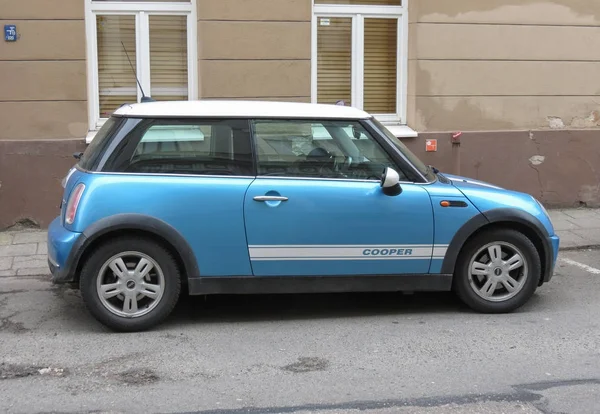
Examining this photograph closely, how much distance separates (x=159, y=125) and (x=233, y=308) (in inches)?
63.6

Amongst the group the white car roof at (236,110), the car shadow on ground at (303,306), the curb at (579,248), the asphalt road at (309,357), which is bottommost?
the asphalt road at (309,357)

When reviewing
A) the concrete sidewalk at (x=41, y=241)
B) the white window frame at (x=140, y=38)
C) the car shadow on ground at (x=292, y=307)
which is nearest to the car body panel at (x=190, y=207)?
the car shadow on ground at (x=292, y=307)

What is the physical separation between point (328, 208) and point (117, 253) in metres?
1.53

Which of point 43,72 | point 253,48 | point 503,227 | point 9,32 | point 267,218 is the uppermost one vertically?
point 9,32

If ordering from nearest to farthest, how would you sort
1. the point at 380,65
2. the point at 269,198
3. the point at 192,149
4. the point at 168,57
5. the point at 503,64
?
the point at 269,198 → the point at 192,149 → the point at 168,57 → the point at 503,64 → the point at 380,65

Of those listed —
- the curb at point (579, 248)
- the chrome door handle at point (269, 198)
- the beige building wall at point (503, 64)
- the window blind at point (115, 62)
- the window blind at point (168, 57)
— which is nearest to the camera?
the chrome door handle at point (269, 198)

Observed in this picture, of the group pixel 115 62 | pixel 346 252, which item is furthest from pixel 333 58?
pixel 346 252

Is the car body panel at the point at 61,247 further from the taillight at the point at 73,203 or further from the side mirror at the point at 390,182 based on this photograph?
the side mirror at the point at 390,182

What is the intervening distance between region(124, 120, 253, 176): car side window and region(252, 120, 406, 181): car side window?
0.51 feet

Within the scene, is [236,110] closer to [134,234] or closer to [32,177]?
[134,234]

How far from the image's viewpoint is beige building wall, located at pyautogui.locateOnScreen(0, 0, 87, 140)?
8633mm

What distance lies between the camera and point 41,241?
8.34m

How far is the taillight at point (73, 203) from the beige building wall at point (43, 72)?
3.81 metres

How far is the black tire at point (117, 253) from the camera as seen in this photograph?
517cm
